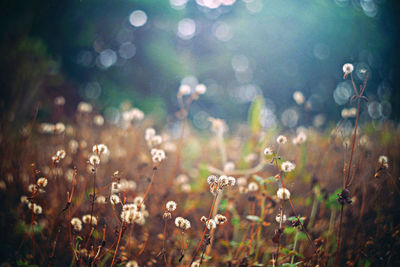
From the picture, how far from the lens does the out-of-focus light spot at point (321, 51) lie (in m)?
2.77

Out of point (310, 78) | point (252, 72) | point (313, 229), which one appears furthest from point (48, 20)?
point (252, 72)

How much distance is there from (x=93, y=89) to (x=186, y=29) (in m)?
3.56

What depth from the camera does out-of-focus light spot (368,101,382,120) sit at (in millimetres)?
2160

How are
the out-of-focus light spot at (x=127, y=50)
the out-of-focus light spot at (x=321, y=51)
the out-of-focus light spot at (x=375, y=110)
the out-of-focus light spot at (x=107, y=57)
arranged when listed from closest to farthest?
the out-of-focus light spot at (x=375, y=110) → the out-of-focus light spot at (x=321, y=51) → the out-of-focus light spot at (x=107, y=57) → the out-of-focus light spot at (x=127, y=50)

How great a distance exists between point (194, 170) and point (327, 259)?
1592mm

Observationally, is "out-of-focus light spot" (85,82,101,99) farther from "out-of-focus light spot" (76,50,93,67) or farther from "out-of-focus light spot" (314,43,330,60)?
"out-of-focus light spot" (314,43,330,60)

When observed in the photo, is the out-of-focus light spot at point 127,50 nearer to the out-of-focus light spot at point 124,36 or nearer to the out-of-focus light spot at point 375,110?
the out-of-focus light spot at point 124,36

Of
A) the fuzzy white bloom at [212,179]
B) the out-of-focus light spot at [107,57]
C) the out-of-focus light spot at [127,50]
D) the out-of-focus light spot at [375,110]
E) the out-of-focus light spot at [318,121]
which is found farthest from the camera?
the out-of-focus light spot at [127,50]

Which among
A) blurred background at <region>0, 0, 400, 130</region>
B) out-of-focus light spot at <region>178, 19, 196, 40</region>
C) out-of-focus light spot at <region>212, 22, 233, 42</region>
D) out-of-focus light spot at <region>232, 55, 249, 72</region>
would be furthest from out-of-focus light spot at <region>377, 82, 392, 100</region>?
out-of-focus light spot at <region>232, 55, 249, 72</region>

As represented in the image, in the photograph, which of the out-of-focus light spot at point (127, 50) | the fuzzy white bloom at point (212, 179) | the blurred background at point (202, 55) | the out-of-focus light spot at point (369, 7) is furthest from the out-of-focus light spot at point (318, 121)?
the out-of-focus light spot at point (127, 50)

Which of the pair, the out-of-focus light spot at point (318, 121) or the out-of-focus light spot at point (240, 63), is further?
the out-of-focus light spot at point (240, 63)

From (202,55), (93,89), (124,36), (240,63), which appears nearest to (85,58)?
(124,36)

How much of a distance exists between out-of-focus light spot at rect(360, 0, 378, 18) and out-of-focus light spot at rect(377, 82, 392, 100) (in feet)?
2.13

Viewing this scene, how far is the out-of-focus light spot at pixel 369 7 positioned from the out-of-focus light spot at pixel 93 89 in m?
6.65
